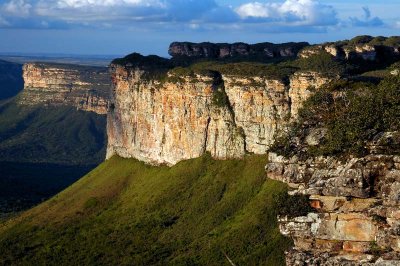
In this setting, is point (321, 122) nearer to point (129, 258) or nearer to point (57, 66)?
point (129, 258)

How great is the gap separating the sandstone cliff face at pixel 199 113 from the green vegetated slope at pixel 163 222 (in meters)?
1.61

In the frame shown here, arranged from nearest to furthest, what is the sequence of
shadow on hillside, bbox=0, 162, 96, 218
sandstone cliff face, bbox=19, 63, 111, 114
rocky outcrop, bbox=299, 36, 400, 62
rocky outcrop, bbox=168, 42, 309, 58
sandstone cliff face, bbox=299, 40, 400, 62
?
sandstone cliff face, bbox=299, 40, 400, 62 < rocky outcrop, bbox=299, 36, 400, 62 < rocky outcrop, bbox=168, 42, 309, 58 < shadow on hillside, bbox=0, 162, 96, 218 < sandstone cliff face, bbox=19, 63, 111, 114

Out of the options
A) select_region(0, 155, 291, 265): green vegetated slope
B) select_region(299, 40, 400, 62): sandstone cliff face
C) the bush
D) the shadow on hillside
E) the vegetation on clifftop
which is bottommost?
the shadow on hillside

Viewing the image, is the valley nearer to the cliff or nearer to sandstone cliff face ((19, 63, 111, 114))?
the cliff

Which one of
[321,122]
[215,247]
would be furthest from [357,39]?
[321,122]

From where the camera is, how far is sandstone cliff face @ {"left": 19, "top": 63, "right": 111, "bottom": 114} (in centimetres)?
17062

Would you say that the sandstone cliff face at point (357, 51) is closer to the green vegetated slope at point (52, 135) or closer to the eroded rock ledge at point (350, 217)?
the eroded rock ledge at point (350, 217)

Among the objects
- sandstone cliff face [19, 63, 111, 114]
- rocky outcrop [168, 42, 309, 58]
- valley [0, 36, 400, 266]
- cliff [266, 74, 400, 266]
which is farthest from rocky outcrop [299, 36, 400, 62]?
sandstone cliff face [19, 63, 111, 114]

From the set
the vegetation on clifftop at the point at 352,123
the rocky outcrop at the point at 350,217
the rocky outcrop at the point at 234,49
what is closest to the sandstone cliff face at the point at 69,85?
the rocky outcrop at the point at 234,49

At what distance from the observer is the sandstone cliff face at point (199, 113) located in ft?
186

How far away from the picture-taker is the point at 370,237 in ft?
59.8

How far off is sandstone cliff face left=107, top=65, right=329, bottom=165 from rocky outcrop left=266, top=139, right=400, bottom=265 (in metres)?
32.8

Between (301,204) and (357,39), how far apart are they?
57.9 metres

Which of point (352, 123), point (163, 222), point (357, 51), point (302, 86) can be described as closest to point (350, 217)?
point (352, 123)
